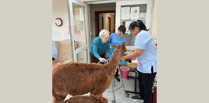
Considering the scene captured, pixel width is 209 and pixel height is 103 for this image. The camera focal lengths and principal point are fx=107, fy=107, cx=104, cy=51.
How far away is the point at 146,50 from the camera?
1.47 meters

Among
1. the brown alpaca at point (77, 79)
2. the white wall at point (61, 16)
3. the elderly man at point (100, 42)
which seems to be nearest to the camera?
the brown alpaca at point (77, 79)

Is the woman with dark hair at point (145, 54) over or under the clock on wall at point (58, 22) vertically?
under

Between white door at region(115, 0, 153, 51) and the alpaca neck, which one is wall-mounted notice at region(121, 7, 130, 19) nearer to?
white door at region(115, 0, 153, 51)

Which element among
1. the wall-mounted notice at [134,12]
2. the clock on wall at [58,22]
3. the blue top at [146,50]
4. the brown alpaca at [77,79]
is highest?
the wall-mounted notice at [134,12]

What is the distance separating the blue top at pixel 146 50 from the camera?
136 cm

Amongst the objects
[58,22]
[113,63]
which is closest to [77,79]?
[113,63]

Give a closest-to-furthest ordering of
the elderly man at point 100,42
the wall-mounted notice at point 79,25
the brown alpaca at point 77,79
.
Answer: the brown alpaca at point 77,79, the elderly man at point 100,42, the wall-mounted notice at point 79,25

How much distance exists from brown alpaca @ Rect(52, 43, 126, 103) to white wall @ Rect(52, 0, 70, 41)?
8.72ft

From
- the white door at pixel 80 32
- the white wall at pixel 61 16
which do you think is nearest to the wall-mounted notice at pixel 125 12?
the white door at pixel 80 32

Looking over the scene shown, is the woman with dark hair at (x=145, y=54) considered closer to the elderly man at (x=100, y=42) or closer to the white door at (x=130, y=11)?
the elderly man at (x=100, y=42)

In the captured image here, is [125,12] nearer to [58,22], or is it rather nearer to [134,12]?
[134,12]

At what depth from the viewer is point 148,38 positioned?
137cm

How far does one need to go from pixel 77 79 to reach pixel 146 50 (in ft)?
3.22

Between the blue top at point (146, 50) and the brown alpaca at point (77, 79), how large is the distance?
55 cm
